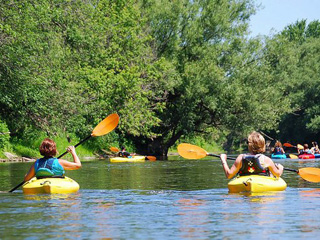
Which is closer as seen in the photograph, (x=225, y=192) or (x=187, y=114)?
(x=225, y=192)

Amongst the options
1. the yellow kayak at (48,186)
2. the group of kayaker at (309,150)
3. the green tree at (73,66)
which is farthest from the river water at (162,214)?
the group of kayaker at (309,150)

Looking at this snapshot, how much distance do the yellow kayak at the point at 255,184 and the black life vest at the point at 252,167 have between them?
0.36ft

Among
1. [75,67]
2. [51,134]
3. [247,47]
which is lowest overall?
[51,134]

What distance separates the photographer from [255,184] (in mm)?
11344

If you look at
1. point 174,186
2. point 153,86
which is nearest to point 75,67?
point 153,86

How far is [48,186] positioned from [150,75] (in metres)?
24.0

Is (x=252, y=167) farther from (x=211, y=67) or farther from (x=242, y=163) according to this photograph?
(x=211, y=67)

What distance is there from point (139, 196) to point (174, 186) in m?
2.51

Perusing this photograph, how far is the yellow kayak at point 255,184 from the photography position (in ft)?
37.3

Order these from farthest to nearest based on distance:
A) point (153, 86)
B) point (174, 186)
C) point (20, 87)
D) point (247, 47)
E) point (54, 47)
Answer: point (247, 47) → point (153, 86) → point (54, 47) → point (20, 87) → point (174, 186)

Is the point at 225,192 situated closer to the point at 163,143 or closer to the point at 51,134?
the point at 51,134

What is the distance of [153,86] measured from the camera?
35.6 metres

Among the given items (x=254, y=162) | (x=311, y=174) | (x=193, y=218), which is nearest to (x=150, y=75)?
(x=311, y=174)

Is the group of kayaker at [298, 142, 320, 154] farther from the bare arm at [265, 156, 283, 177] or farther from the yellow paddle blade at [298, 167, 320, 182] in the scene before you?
the bare arm at [265, 156, 283, 177]
